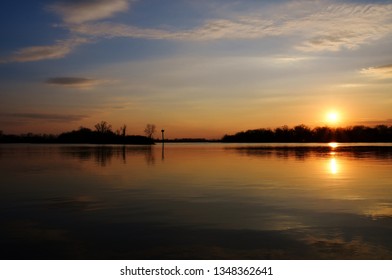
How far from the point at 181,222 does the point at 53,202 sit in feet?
22.7

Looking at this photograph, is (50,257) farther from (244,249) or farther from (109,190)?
(109,190)

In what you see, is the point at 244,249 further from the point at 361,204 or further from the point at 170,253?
the point at 361,204

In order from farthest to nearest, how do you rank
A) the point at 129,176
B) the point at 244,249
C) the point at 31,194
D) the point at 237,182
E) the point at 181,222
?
the point at 129,176
the point at 237,182
the point at 31,194
the point at 181,222
the point at 244,249

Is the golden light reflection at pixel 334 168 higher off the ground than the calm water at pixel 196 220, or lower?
higher

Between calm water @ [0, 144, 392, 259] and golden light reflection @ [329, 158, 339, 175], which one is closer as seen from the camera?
calm water @ [0, 144, 392, 259]

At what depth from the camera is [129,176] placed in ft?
91.2

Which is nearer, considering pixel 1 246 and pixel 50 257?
pixel 50 257

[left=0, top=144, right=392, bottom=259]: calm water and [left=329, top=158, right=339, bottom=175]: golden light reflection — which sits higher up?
[left=329, top=158, right=339, bottom=175]: golden light reflection

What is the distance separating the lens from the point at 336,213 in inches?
567

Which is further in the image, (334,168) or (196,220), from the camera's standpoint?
(334,168)

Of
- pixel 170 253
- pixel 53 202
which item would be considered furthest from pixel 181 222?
pixel 53 202

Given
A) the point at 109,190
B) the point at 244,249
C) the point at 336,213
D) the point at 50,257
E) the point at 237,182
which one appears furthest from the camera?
the point at 237,182

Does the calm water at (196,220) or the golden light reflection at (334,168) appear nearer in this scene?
the calm water at (196,220)

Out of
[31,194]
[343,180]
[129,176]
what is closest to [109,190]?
[31,194]
